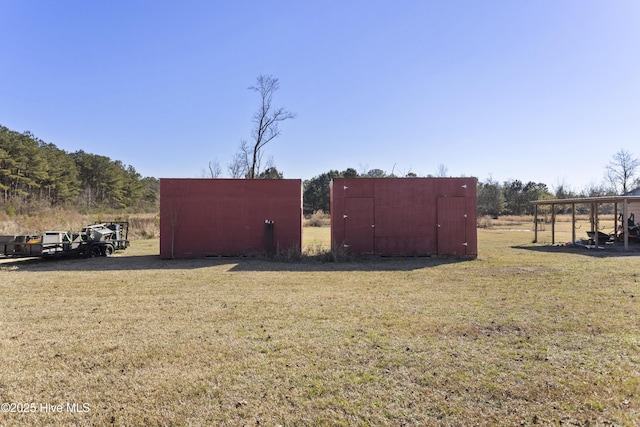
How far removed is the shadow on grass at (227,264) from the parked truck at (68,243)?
1.25 feet

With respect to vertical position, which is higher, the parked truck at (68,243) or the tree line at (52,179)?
the tree line at (52,179)

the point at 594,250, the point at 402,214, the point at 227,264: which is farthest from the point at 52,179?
the point at 594,250

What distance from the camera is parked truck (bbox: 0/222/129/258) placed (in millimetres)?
10531

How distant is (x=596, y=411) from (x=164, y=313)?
5410mm

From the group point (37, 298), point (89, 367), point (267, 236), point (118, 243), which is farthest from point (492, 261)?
point (118, 243)

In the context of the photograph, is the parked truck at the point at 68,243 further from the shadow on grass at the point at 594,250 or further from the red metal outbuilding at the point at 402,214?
the shadow on grass at the point at 594,250

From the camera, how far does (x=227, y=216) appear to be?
12836 millimetres

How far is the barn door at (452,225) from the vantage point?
12.8 meters

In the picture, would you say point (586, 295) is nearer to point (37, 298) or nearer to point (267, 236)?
point (267, 236)

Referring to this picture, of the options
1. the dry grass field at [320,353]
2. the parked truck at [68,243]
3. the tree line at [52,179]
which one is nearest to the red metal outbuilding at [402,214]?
the dry grass field at [320,353]

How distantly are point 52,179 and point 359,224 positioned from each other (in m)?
37.2

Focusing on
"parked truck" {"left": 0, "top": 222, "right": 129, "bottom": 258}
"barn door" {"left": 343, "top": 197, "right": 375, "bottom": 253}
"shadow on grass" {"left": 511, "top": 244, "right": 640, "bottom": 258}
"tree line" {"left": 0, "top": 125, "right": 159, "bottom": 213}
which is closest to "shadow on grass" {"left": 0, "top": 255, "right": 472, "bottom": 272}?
"parked truck" {"left": 0, "top": 222, "right": 129, "bottom": 258}

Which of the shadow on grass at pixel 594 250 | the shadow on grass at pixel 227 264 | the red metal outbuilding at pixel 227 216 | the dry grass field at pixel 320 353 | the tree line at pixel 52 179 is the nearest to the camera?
the dry grass field at pixel 320 353

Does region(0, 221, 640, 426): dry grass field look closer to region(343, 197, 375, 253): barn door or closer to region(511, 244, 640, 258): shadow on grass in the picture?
region(343, 197, 375, 253): barn door
